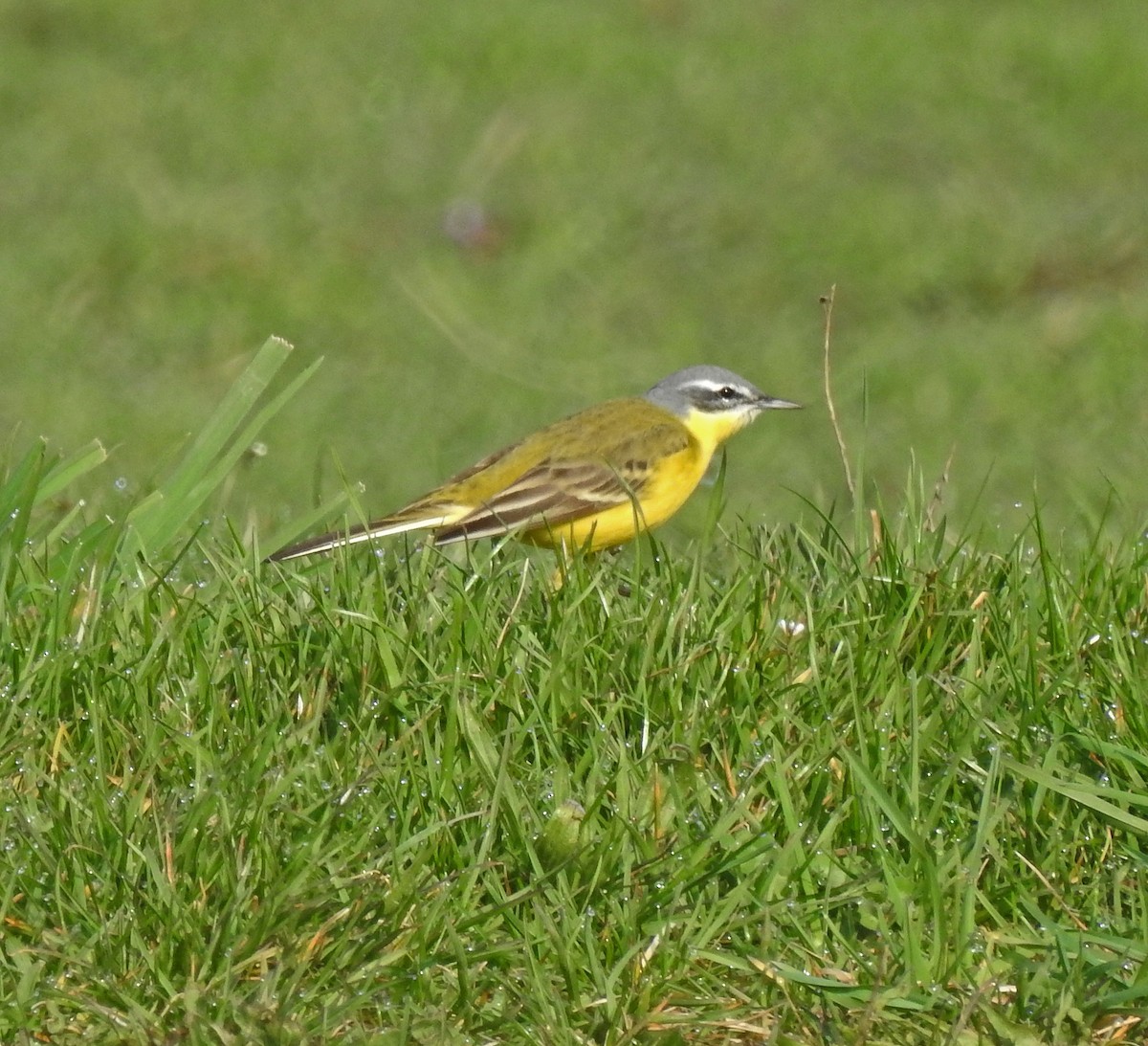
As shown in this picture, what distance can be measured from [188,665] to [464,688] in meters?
0.63

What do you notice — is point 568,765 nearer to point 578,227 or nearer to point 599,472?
point 599,472

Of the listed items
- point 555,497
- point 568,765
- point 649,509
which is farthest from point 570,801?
point 649,509

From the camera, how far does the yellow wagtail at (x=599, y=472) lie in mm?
6180

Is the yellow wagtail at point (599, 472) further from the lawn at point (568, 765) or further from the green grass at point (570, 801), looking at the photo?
the green grass at point (570, 801)

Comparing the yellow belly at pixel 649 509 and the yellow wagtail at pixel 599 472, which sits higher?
the yellow wagtail at pixel 599 472

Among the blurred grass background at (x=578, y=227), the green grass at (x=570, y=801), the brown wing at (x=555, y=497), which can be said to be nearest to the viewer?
the green grass at (x=570, y=801)

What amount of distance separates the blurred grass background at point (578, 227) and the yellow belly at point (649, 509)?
129cm

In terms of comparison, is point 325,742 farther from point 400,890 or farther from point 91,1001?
point 91,1001

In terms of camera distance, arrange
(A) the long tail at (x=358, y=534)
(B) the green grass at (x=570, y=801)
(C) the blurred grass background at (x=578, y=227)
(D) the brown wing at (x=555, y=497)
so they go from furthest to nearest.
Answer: (C) the blurred grass background at (x=578, y=227)
(D) the brown wing at (x=555, y=497)
(A) the long tail at (x=358, y=534)
(B) the green grass at (x=570, y=801)

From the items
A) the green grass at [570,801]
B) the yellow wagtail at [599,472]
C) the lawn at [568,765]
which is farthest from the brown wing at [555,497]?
the green grass at [570,801]

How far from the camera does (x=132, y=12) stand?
15484 mm

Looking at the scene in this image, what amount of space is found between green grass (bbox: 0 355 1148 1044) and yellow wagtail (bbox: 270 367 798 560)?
127 cm

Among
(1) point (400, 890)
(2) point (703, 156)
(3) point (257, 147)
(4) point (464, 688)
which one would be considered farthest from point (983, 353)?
(1) point (400, 890)

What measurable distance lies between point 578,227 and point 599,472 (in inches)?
249
